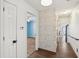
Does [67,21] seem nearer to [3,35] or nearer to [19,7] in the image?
[19,7]

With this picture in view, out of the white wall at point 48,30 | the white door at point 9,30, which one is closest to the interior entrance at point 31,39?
the white wall at point 48,30

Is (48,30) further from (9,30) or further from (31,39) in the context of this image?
(31,39)

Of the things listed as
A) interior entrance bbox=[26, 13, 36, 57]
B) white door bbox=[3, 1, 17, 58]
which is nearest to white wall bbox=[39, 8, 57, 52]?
interior entrance bbox=[26, 13, 36, 57]

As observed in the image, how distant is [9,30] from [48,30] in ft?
10.5

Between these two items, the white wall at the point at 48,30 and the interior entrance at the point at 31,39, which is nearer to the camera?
the white wall at the point at 48,30

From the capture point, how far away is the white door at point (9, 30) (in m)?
2.83

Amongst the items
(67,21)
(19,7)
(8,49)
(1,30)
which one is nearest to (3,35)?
(1,30)

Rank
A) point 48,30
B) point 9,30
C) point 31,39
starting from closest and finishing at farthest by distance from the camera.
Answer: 1. point 9,30
2. point 48,30
3. point 31,39

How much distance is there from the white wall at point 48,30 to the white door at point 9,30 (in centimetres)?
280

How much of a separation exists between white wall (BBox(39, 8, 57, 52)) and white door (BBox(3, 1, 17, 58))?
2799mm

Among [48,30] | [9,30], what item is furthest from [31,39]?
[9,30]

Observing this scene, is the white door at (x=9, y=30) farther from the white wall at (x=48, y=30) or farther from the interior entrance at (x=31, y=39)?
the white wall at (x=48, y=30)

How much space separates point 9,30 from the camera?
119 inches

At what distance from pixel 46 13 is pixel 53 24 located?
0.82m
